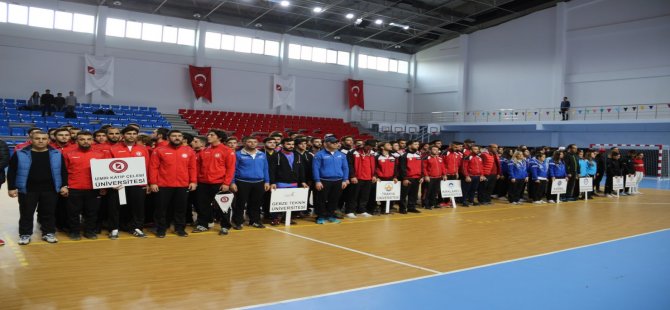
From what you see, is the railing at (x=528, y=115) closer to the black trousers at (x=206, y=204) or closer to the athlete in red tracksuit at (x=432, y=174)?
the athlete in red tracksuit at (x=432, y=174)

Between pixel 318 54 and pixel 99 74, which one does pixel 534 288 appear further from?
pixel 318 54

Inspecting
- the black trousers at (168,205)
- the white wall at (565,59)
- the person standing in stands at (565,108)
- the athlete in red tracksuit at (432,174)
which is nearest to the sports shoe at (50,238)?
the black trousers at (168,205)

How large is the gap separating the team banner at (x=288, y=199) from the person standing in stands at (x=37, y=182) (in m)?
3.18

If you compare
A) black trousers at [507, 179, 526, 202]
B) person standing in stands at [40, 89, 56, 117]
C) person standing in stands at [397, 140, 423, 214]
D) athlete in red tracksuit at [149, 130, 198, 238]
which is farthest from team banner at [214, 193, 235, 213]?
person standing in stands at [40, 89, 56, 117]

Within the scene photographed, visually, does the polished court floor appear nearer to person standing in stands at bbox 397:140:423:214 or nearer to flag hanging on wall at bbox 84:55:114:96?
person standing in stands at bbox 397:140:423:214

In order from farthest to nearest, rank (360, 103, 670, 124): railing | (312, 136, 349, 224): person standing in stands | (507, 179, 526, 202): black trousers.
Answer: (360, 103, 670, 124): railing, (507, 179, 526, 202): black trousers, (312, 136, 349, 224): person standing in stands

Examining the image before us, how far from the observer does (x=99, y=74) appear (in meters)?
22.8

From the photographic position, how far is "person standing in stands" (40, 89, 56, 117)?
19798mm

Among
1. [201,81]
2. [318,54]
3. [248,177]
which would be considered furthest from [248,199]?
[318,54]

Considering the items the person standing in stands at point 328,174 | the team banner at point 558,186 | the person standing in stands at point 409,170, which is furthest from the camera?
the team banner at point 558,186

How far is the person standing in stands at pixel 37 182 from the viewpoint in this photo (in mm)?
6156

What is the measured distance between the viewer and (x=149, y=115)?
75.5 ft

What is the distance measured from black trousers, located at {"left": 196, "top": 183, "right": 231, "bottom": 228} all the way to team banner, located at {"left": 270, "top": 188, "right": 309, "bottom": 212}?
2.95 feet

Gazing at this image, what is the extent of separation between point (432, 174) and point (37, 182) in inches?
312
